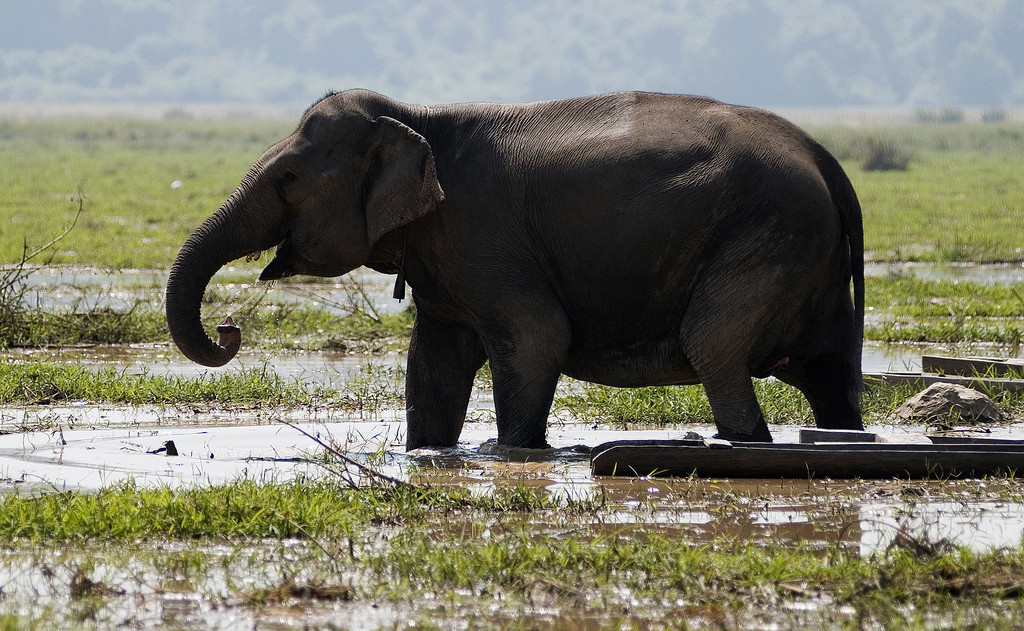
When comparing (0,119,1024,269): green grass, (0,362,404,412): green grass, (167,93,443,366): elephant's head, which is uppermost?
(0,119,1024,269): green grass

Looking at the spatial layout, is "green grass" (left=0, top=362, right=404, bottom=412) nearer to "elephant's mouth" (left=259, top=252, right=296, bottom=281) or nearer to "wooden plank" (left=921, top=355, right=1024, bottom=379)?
"elephant's mouth" (left=259, top=252, right=296, bottom=281)

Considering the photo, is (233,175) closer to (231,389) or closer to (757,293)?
(231,389)

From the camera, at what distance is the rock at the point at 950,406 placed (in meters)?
8.41

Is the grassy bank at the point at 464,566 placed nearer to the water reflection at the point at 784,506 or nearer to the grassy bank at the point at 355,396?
the water reflection at the point at 784,506

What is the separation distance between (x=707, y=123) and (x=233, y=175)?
3892 cm

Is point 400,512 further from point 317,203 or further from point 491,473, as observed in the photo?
point 317,203

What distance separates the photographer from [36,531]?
5.38 metres

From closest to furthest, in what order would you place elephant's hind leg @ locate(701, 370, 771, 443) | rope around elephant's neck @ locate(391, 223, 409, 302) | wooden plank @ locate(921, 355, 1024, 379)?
1. elephant's hind leg @ locate(701, 370, 771, 443)
2. rope around elephant's neck @ locate(391, 223, 409, 302)
3. wooden plank @ locate(921, 355, 1024, 379)

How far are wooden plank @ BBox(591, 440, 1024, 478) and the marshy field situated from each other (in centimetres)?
8

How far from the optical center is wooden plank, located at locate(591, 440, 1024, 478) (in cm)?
643

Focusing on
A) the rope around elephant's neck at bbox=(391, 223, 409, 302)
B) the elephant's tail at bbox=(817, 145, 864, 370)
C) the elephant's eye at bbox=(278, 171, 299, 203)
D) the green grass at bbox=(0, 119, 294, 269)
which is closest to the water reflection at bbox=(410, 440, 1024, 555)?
the rope around elephant's neck at bbox=(391, 223, 409, 302)

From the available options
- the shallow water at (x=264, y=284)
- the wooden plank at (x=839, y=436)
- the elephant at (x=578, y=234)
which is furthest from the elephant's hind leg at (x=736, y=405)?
the shallow water at (x=264, y=284)

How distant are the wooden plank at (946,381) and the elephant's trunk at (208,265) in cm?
415

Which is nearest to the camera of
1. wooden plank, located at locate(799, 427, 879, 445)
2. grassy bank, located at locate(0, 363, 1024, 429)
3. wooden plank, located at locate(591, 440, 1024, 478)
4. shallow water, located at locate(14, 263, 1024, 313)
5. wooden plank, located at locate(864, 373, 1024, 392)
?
wooden plank, located at locate(591, 440, 1024, 478)
